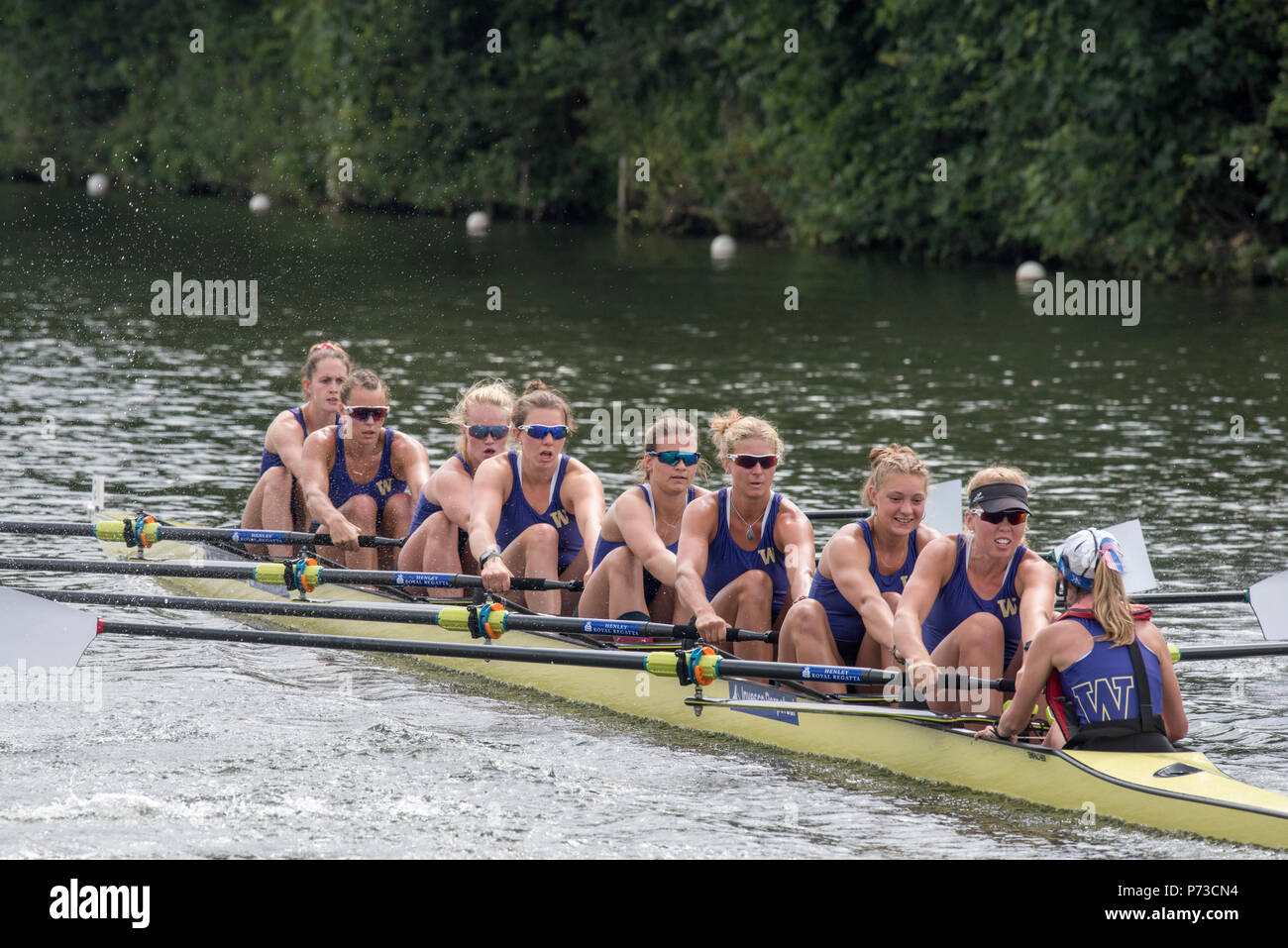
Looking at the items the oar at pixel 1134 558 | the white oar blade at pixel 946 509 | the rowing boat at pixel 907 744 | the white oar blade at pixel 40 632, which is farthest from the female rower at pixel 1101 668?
the white oar blade at pixel 40 632

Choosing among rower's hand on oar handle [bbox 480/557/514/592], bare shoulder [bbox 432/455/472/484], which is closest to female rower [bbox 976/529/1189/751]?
rower's hand on oar handle [bbox 480/557/514/592]

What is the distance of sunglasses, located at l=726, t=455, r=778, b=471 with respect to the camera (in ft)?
25.8

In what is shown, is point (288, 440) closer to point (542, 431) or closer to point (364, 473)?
point (364, 473)

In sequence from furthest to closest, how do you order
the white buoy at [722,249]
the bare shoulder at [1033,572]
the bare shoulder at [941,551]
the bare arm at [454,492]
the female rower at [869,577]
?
the white buoy at [722,249]
the bare arm at [454,492]
the female rower at [869,577]
the bare shoulder at [941,551]
the bare shoulder at [1033,572]

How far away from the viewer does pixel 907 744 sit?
7.29 m

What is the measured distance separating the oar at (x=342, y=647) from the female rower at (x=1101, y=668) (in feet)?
3.64

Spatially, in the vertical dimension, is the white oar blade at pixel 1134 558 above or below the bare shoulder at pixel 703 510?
below

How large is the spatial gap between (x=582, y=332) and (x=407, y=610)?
46.2 ft

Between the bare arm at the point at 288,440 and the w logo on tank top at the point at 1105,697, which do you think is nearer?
the w logo on tank top at the point at 1105,697

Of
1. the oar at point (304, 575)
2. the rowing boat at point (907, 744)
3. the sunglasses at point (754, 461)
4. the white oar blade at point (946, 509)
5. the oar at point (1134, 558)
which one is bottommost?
the rowing boat at point (907, 744)

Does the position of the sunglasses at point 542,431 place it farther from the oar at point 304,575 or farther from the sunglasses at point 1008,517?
the sunglasses at point 1008,517

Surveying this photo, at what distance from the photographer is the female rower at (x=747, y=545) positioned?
793cm
